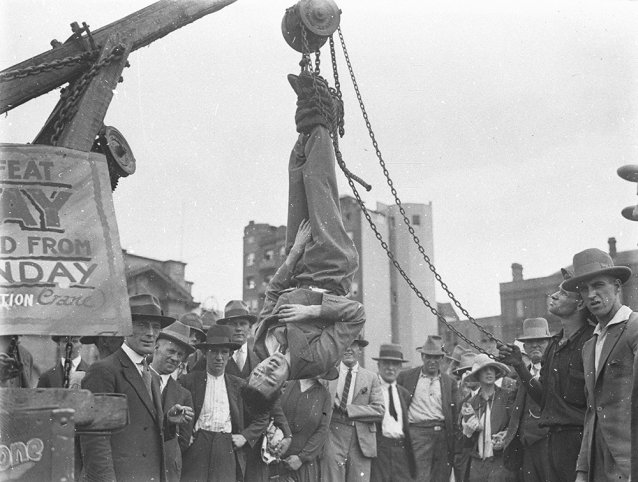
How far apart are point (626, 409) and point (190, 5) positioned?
4575 mm

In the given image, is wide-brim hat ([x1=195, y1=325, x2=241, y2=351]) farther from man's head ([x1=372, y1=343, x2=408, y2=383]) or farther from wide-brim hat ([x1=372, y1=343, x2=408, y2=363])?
wide-brim hat ([x1=372, y1=343, x2=408, y2=363])

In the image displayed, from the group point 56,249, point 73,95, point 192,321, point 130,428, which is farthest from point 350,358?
point 56,249

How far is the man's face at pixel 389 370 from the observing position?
10461 millimetres

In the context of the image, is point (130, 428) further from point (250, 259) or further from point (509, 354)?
point (250, 259)

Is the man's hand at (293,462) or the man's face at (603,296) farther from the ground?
the man's face at (603,296)

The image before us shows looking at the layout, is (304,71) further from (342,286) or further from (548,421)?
(548,421)

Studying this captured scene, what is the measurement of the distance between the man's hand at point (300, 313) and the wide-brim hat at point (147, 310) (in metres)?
1.48

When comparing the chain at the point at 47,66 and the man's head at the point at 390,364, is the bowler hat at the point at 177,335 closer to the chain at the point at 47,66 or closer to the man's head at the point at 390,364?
the chain at the point at 47,66

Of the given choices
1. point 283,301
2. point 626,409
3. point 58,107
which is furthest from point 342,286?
point 58,107

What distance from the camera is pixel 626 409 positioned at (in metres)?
5.37

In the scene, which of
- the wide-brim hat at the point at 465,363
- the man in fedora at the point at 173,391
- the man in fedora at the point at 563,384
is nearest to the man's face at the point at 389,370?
the wide-brim hat at the point at 465,363

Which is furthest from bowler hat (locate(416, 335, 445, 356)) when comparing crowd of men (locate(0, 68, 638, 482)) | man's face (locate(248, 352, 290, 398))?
man's face (locate(248, 352, 290, 398))

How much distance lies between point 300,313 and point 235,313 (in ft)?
12.6

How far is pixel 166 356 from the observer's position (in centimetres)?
736
